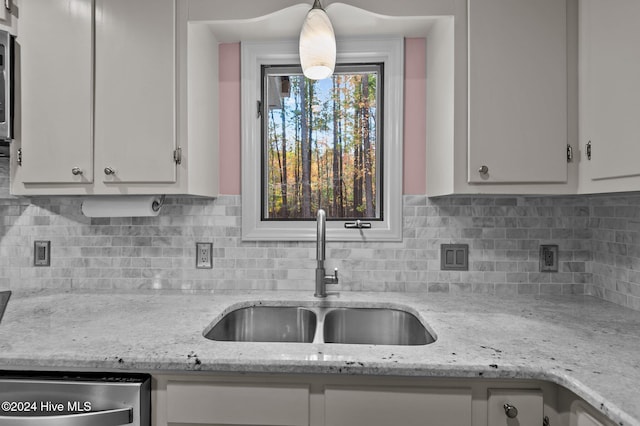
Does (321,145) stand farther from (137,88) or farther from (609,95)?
(609,95)

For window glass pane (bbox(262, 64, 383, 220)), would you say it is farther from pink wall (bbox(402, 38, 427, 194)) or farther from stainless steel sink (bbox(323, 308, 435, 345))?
stainless steel sink (bbox(323, 308, 435, 345))

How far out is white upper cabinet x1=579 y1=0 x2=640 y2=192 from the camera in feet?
3.80

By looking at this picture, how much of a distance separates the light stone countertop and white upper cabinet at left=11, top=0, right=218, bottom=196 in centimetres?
53

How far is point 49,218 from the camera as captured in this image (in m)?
1.88

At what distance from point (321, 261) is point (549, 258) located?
106 cm

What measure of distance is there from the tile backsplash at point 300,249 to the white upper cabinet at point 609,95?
437 mm

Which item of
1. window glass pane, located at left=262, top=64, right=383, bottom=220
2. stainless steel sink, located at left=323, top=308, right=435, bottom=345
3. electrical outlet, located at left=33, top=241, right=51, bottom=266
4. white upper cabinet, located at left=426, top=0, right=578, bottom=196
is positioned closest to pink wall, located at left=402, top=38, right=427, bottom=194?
window glass pane, located at left=262, top=64, right=383, bottom=220

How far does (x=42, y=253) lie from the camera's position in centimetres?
188

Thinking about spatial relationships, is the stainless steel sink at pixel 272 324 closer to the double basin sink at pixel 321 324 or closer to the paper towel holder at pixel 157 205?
the double basin sink at pixel 321 324

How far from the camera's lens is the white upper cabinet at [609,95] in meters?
1.16

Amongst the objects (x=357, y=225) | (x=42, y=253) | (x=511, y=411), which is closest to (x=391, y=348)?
(x=511, y=411)

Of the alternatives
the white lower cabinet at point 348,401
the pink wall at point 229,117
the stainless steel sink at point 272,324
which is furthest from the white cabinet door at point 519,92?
the pink wall at point 229,117

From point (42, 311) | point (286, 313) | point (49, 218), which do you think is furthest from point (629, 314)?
point (49, 218)

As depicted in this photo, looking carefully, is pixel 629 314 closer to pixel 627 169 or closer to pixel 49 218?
pixel 627 169
